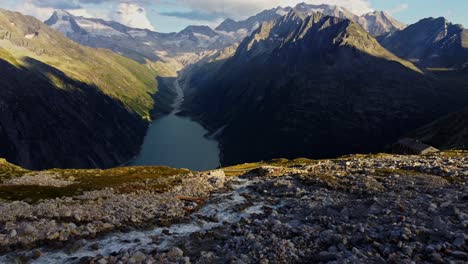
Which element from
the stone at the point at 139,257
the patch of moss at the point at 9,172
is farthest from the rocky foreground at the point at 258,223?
the patch of moss at the point at 9,172

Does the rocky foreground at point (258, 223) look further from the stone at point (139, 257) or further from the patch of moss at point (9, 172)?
the patch of moss at point (9, 172)

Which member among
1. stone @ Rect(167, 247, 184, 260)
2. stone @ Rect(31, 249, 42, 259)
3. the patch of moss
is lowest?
the patch of moss

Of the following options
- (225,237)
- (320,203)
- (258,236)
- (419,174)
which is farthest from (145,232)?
(419,174)

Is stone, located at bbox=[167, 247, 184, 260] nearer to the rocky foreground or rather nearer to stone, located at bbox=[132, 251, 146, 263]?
the rocky foreground

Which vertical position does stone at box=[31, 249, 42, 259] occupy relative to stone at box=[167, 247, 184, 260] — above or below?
below

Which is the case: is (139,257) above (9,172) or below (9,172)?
above

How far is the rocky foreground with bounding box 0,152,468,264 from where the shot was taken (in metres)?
24.2

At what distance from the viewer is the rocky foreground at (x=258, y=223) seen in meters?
24.2

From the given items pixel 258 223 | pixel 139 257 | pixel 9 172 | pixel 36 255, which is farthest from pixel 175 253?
pixel 9 172

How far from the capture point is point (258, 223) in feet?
104

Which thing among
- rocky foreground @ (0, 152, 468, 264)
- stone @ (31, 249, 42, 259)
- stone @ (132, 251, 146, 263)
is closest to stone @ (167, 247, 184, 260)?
rocky foreground @ (0, 152, 468, 264)

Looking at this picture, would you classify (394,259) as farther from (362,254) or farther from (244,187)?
(244,187)

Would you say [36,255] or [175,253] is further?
[175,253]

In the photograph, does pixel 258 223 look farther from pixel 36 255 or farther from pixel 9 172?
pixel 9 172
